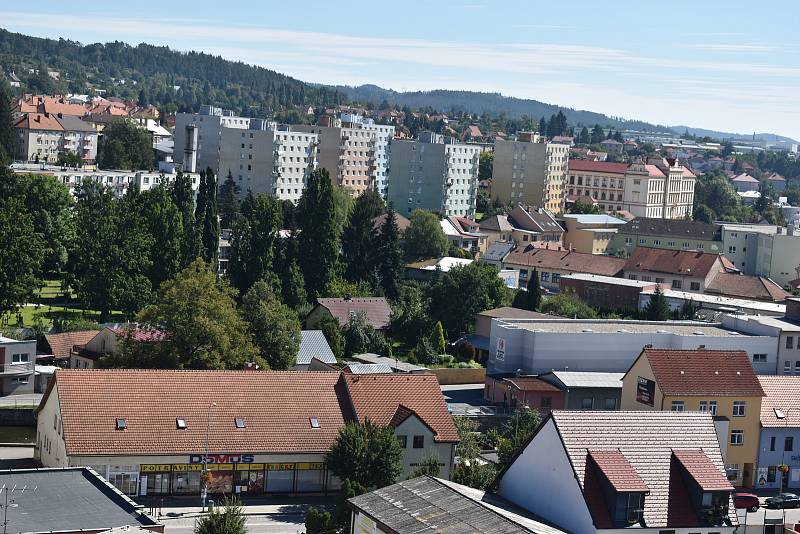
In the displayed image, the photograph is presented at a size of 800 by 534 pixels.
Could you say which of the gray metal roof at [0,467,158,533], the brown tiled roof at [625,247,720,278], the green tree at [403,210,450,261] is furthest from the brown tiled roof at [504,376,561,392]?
the green tree at [403,210,450,261]

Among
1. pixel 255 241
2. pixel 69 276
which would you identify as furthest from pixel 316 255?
pixel 69 276

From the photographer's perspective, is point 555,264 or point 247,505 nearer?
point 247,505

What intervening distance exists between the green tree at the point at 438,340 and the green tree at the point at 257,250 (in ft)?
31.5

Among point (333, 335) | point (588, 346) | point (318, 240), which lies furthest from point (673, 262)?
point (588, 346)

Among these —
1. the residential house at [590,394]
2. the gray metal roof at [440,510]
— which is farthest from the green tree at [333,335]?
the gray metal roof at [440,510]

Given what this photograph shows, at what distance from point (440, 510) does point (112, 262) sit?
41142 millimetres

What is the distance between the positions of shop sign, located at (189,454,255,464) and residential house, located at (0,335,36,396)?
→ 1865 cm

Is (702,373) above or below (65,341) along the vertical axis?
above

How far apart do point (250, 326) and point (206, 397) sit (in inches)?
553

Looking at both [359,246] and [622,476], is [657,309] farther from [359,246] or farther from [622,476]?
[622,476]

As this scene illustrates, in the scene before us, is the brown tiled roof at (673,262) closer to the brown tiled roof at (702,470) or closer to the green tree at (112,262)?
the green tree at (112,262)

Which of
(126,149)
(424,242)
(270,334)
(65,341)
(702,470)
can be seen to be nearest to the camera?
(702,470)

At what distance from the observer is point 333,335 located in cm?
6406

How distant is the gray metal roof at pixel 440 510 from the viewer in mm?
28734
